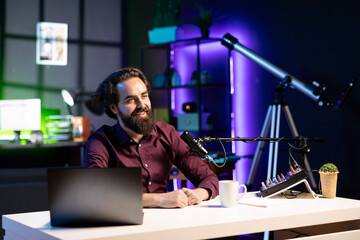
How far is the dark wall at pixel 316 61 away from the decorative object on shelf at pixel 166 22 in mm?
748

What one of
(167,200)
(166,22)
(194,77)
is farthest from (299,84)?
(167,200)

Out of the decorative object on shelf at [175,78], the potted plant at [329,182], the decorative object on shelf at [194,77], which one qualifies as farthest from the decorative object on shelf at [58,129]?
the potted plant at [329,182]

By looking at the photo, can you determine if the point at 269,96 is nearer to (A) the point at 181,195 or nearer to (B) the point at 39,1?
(A) the point at 181,195

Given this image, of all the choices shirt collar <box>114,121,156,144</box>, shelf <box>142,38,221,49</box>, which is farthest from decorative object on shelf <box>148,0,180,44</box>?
shirt collar <box>114,121,156,144</box>

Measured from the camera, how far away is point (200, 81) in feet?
16.1

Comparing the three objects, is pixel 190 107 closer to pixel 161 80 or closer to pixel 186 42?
pixel 161 80

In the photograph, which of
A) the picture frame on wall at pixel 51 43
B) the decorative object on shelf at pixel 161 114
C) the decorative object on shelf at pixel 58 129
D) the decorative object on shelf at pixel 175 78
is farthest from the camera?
the picture frame on wall at pixel 51 43

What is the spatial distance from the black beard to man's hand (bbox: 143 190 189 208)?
1.46ft

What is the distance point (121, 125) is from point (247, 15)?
2922mm

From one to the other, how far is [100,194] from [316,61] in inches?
119

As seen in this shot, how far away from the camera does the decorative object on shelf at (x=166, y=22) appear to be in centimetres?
520

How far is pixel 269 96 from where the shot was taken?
4.45 metres

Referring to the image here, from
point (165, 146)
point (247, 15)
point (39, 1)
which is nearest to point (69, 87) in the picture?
point (39, 1)

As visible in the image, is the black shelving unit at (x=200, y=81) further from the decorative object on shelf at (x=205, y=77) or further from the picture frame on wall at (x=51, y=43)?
the picture frame on wall at (x=51, y=43)
